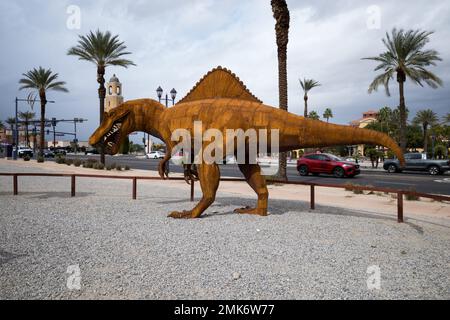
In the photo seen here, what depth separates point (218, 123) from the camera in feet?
18.0

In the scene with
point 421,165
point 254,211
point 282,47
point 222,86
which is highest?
point 282,47

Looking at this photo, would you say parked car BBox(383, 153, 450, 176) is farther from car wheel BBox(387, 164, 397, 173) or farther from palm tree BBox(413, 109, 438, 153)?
palm tree BBox(413, 109, 438, 153)

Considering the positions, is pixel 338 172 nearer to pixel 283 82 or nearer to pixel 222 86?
pixel 283 82

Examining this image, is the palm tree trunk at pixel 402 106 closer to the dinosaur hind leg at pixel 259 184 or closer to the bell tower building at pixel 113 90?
the dinosaur hind leg at pixel 259 184

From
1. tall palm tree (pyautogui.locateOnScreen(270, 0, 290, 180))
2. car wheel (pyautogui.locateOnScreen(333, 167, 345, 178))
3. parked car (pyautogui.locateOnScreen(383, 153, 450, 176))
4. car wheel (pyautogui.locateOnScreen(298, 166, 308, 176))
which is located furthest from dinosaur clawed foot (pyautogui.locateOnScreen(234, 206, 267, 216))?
parked car (pyautogui.locateOnScreen(383, 153, 450, 176))


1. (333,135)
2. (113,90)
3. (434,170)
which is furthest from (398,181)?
(113,90)

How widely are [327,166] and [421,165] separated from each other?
723 centimetres

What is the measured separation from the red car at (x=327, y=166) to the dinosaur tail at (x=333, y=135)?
37.8 ft

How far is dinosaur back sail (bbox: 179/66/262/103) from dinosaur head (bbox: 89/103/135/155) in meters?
1.43

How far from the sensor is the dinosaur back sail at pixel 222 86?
6.02m

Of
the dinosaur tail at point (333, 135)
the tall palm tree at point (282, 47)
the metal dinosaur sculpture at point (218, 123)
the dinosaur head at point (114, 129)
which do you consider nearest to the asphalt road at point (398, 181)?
the tall palm tree at point (282, 47)

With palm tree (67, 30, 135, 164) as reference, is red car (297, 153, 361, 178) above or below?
below

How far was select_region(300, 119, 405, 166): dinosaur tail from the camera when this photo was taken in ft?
16.9
